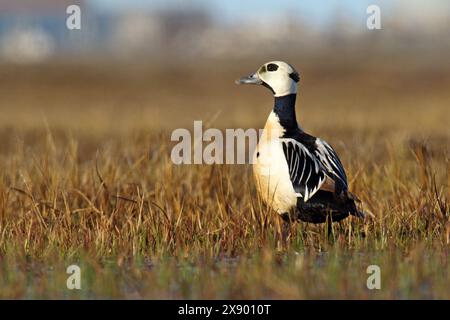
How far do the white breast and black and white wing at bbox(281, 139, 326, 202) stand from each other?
32 millimetres

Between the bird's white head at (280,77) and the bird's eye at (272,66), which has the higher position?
the bird's eye at (272,66)

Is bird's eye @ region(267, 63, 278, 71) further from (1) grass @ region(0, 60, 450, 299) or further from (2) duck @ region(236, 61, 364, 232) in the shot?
(1) grass @ region(0, 60, 450, 299)

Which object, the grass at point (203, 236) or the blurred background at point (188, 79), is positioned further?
the blurred background at point (188, 79)

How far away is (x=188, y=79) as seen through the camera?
35500 millimetres

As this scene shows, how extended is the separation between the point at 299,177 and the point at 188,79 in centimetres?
2973

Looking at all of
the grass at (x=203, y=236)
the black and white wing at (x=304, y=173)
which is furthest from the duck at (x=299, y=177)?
the grass at (x=203, y=236)

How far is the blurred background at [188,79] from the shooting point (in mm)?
18312

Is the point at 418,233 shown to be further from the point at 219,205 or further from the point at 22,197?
the point at 22,197

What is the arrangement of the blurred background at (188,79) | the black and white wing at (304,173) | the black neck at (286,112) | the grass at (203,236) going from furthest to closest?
the blurred background at (188,79), the black neck at (286,112), the black and white wing at (304,173), the grass at (203,236)

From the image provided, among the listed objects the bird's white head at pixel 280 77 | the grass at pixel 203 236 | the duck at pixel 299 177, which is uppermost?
the bird's white head at pixel 280 77

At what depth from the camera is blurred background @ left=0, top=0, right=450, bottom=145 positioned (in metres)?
18.3

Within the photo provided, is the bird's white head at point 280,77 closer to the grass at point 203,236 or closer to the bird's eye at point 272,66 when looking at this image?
the bird's eye at point 272,66

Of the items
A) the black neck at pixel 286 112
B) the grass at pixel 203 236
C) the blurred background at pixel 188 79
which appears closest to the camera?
the grass at pixel 203 236

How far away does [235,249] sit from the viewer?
6152 millimetres
